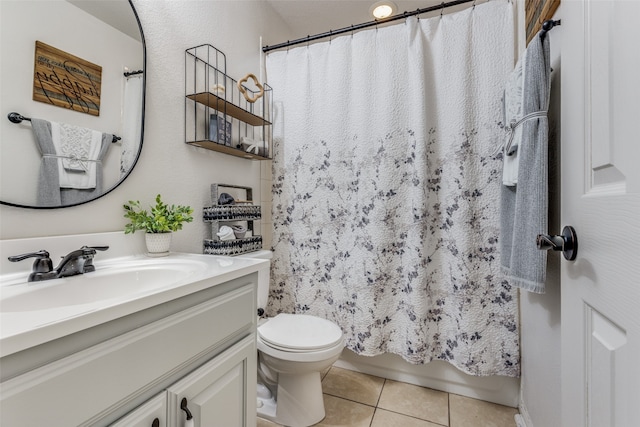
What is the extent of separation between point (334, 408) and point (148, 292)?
130 centimetres

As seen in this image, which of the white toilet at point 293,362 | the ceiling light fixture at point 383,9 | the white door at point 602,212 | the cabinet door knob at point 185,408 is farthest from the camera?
the ceiling light fixture at point 383,9

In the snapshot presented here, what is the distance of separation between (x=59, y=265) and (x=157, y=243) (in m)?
0.34

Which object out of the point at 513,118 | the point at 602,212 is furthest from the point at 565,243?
the point at 513,118

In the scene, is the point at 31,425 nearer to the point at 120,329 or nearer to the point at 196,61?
the point at 120,329

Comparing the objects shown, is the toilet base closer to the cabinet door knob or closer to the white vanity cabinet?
the white vanity cabinet

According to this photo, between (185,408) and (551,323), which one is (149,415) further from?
(551,323)

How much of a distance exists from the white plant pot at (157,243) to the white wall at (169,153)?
0.36 feet

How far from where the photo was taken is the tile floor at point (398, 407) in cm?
141

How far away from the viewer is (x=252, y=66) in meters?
1.86

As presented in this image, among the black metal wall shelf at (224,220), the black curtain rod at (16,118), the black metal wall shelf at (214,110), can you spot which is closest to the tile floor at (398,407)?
the black metal wall shelf at (224,220)

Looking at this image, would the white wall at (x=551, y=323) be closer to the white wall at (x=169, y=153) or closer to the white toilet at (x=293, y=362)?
the white toilet at (x=293, y=362)

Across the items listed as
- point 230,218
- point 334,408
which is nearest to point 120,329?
point 230,218

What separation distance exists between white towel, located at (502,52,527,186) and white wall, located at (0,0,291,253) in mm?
1374

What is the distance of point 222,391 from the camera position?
832 millimetres
